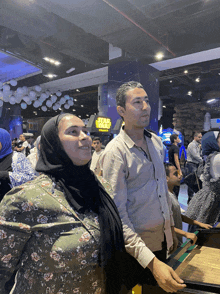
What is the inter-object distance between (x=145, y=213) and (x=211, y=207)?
1185mm

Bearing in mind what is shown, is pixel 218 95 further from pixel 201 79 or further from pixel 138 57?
pixel 138 57

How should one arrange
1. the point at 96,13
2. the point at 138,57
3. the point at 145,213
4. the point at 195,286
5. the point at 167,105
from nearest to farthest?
the point at 195,286 < the point at 145,213 < the point at 96,13 < the point at 138,57 < the point at 167,105

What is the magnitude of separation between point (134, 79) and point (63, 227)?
228 inches

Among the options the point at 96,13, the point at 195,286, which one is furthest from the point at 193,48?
the point at 195,286

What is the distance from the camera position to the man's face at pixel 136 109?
3.99ft

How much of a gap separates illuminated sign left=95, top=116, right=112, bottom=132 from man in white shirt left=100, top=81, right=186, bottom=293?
4228 millimetres

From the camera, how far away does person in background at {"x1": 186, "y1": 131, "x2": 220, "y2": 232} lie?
81.2 inches

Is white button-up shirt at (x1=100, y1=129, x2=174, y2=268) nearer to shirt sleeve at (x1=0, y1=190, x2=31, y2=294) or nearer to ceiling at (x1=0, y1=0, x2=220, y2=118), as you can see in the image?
shirt sleeve at (x1=0, y1=190, x2=31, y2=294)

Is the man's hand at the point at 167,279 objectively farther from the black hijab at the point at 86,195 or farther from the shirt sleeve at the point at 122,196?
the black hijab at the point at 86,195

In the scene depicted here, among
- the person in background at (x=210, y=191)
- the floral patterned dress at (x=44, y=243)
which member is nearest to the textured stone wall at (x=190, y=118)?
the person in background at (x=210, y=191)

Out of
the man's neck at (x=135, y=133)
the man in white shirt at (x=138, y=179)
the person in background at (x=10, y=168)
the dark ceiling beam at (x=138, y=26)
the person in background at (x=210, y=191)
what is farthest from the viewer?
the dark ceiling beam at (x=138, y=26)

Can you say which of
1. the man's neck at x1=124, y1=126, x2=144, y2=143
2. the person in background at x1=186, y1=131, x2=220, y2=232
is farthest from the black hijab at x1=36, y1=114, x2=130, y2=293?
the person in background at x1=186, y1=131, x2=220, y2=232

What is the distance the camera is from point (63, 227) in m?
0.85

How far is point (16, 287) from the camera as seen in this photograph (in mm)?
882
